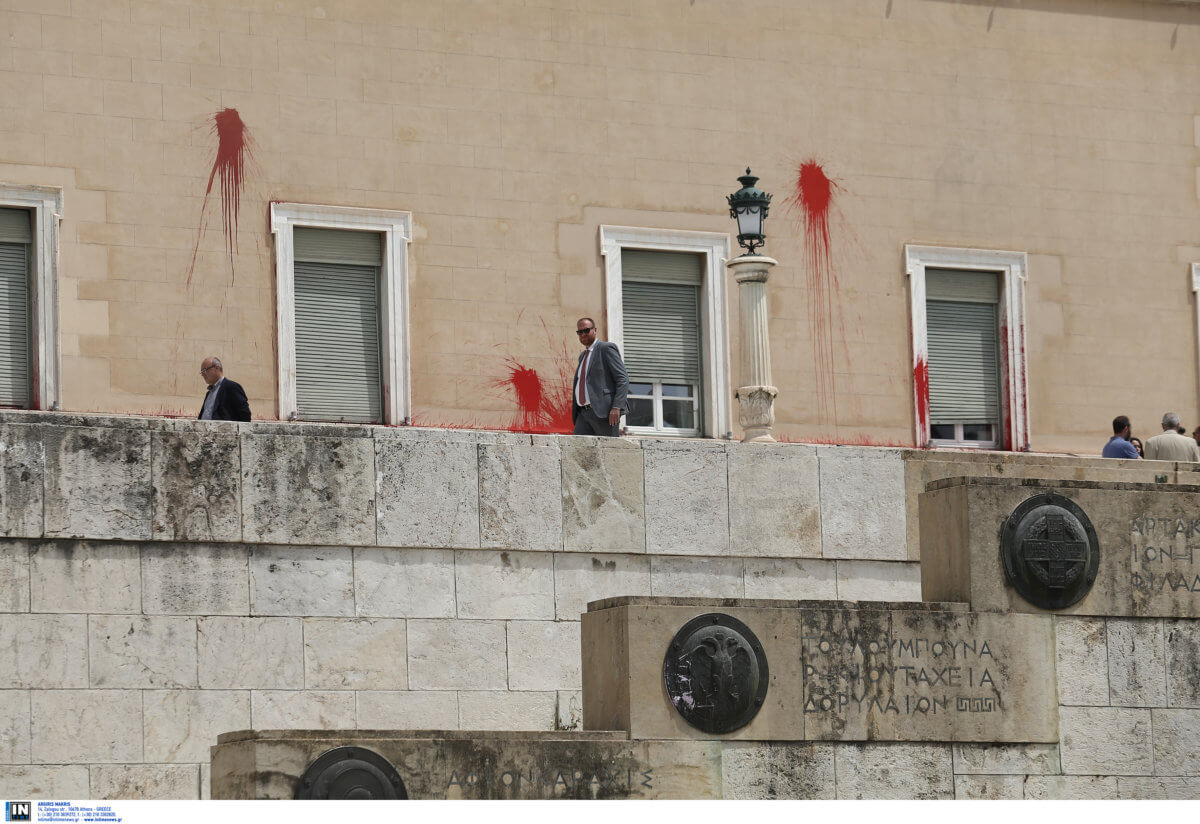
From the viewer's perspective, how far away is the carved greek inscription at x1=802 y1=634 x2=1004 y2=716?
13.0 m

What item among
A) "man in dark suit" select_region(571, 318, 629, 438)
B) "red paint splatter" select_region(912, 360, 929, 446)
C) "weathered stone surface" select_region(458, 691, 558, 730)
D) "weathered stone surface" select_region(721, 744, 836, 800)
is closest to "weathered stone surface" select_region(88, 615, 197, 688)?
"weathered stone surface" select_region(458, 691, 558, 730)

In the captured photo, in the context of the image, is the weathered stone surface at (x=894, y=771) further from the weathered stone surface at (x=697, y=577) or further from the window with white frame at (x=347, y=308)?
the window with white frame at (x=347, y=308)

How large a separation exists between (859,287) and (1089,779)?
9507 millimetres

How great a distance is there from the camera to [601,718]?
13.1 m

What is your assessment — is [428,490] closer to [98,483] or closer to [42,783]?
[98,483]

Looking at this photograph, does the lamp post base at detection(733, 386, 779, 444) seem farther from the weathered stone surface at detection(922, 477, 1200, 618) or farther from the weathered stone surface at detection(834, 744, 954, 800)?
the weathered stone surface at detection(834, 744, 954, 800)

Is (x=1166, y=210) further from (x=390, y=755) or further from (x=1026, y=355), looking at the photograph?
(x=390, y=755)

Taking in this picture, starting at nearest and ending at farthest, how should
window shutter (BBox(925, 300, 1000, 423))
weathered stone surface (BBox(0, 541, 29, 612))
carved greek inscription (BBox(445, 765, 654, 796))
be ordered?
carved greek inscription (BBox(445, 765, 654, 796)) < weathered stone surface (BBox(0, 541, 29, 612)) < window shutter (BBox(925, 300, 1000, 423))

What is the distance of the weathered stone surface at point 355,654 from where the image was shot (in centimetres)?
1416

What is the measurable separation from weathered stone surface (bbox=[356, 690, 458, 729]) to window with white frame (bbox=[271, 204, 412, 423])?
242 inches

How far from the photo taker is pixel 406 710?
14.3 metres

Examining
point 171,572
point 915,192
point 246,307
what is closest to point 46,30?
point 246,307

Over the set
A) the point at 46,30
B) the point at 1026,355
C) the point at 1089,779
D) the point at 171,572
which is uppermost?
the point at 46,30

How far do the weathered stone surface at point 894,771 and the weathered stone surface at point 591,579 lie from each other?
8.33 feet
